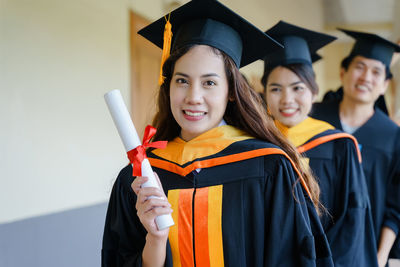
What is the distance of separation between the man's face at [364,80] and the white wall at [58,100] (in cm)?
183

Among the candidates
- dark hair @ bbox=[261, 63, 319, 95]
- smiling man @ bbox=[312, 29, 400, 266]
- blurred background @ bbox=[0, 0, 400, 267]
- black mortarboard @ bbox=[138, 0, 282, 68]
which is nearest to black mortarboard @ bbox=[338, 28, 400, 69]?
smiling man @ bbox=[312, 29, 400, 266]

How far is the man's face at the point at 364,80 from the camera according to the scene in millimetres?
2811

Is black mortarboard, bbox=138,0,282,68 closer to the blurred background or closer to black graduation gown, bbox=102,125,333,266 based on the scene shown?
black graduation gown, bbox=102,125,333,266

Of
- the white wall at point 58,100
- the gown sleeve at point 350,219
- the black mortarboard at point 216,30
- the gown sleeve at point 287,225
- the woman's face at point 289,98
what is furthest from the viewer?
the white wall at point 58,100

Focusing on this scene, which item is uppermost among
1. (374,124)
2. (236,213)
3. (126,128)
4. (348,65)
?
(348,65)

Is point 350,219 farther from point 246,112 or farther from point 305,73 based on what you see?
point 246,112

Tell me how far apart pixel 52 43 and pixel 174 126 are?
5.08 feet

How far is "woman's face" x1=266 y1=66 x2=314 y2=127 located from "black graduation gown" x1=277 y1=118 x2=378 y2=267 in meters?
0.09

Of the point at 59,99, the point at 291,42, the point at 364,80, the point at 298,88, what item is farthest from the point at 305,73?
the point at 59,99

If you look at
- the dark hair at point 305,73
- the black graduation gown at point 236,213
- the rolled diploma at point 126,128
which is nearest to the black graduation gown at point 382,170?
the dark hair at point 305,73

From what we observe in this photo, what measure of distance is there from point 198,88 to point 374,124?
183 centimetres

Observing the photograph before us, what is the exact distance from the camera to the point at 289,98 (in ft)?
7.65

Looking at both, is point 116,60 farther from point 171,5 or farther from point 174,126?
point 174,126

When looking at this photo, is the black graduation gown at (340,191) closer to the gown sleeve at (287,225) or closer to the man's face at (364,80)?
the man's face at (364,80)
